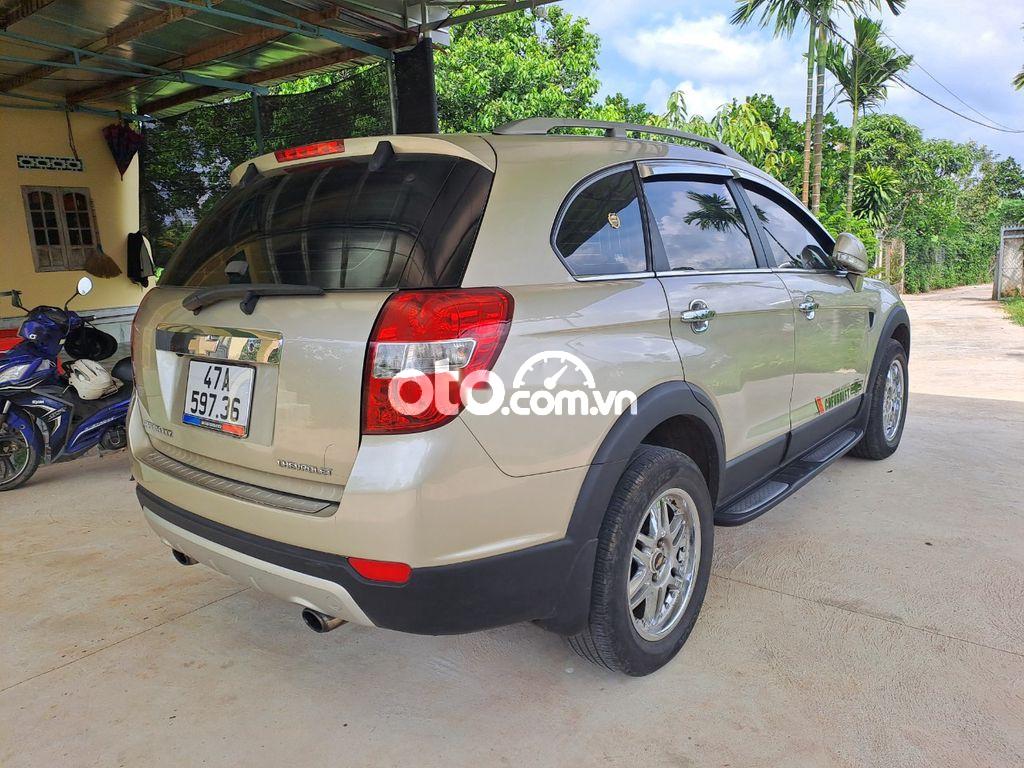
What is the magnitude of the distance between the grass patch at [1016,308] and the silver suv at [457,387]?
39.9 feet

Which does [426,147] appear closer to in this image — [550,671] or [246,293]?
[246,293]

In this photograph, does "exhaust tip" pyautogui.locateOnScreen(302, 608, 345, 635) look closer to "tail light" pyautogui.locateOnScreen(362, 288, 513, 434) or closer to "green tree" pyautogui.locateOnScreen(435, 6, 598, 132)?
"tail light" pyautogui.locateOnScreen(362, 288, 513, 434)

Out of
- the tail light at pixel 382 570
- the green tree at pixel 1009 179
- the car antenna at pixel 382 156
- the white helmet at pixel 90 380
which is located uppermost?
the green tree at pixel 1009 179

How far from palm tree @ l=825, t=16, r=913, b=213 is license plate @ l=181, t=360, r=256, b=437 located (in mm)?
17638

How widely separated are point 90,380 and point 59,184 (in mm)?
4469

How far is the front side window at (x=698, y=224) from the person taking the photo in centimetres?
251

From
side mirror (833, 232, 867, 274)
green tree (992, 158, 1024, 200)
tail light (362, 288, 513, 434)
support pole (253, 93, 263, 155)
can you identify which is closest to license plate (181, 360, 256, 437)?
tail light (362, 288, 513, 434)

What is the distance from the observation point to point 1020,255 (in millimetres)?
16547

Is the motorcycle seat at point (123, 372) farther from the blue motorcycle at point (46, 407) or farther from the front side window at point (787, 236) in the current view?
the front side window at point (787, 236)

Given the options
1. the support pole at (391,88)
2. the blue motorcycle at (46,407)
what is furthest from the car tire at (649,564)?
the support pole at (391,88)

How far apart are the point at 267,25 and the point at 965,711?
5695 millimetres

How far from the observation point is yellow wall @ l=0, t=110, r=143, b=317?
7.52 metres

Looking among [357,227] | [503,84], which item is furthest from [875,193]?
[357,227]

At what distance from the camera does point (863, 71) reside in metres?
17.3
